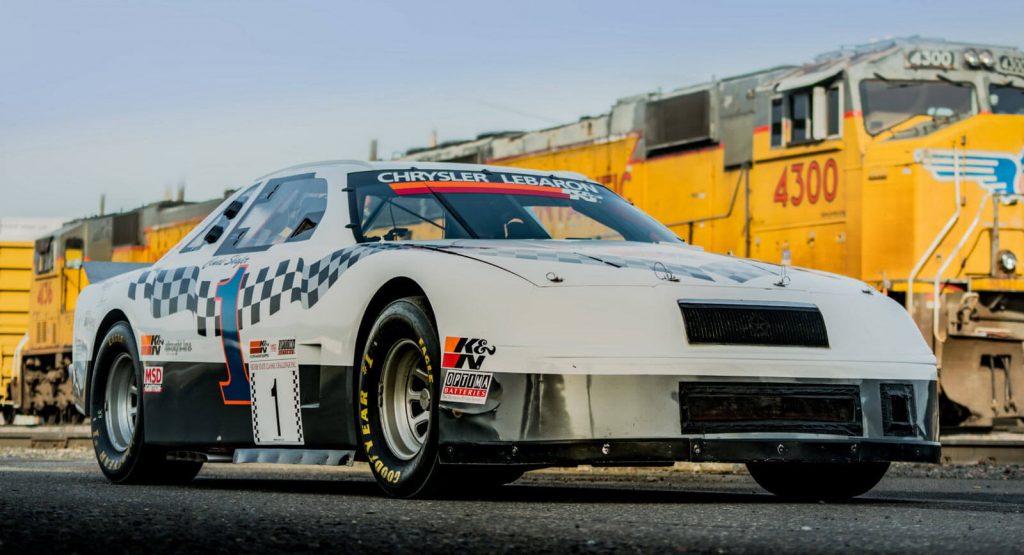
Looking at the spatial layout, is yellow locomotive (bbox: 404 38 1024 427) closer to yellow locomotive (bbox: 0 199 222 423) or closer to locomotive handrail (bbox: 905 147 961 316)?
locomotive handrail (bbox: 905 147 961 316)

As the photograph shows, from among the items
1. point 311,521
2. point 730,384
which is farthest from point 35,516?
point 730,384

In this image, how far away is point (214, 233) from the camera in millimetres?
7305

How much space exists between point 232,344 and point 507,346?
1.81 m

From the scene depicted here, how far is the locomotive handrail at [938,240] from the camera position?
41.6 ft

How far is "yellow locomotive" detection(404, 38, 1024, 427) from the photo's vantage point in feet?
41.8

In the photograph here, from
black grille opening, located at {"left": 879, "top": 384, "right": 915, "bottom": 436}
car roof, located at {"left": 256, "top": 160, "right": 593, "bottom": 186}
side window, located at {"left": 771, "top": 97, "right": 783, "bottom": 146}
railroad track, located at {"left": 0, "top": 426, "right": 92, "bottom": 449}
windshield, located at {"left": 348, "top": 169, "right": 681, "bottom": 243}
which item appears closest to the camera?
black grille opening, located at {"left": 879, "top": 384, "right": 915, "bottom": 436}

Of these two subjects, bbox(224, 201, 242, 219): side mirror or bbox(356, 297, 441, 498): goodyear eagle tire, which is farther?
bbox(224, 201, 242, 219): side mirror

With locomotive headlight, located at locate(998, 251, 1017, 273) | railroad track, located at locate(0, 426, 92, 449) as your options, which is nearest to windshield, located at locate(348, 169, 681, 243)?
locomotive headlight, located at locate(998, 251, 1017, 273)

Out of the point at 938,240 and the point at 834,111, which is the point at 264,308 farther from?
the point at 938,240

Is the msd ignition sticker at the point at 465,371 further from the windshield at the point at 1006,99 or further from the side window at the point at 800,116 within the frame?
the windshield at the point at 1006,99

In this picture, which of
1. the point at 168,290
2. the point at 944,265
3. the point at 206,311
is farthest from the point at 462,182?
the point at 944,265

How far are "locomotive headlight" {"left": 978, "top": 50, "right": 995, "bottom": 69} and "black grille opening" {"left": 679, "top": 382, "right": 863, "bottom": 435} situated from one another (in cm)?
850

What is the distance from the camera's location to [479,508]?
16.7ft

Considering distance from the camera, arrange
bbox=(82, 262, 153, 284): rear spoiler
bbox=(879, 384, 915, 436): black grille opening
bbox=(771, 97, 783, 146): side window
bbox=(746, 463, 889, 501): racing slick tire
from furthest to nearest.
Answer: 1. bbox=(771, 97, 783, 146): side window
2. bbox=(82, 262, 153, 284): rear spoiler
3. bbox=(746, 463, 889, 501): racing slick tire
4. bbox=(879, 384, 915, 436): black grille opening
